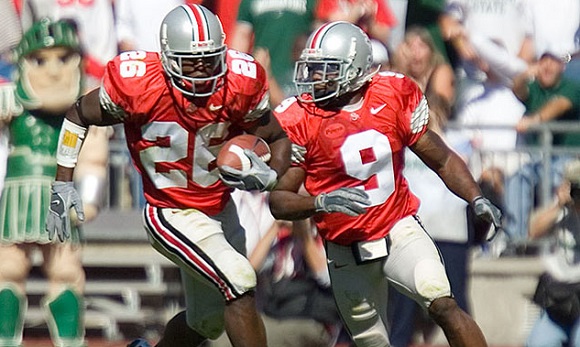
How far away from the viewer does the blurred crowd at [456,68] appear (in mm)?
9867

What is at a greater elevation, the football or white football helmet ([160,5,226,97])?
white football helmet ([160,5,226,97])

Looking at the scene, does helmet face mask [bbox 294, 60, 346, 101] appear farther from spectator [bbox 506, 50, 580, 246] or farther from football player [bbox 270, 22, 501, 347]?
spectator [bbox 506, 50, 580, 246]

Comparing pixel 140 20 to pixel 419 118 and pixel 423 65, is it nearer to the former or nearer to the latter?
pixel 423 65

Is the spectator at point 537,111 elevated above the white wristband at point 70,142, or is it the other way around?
the white wristband at point 70,142

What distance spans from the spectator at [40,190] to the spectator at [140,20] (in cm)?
66

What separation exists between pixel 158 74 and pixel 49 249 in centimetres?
225

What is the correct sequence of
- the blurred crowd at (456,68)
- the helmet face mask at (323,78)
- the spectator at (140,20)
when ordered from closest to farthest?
the helmet face mask at (323,78) → the blurred crowd at (456,68) → the spectator at (140,20)

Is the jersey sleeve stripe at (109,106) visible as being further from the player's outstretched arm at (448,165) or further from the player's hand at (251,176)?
the player's outstretched arm at (448,165)

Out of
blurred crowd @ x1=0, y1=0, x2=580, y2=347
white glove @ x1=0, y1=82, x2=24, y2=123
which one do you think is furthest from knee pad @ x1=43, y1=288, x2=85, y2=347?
white glove @ x1=0, y1=82, x2=24, y2=123

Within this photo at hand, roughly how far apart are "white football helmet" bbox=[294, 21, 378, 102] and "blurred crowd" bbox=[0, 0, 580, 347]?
203 centimetres

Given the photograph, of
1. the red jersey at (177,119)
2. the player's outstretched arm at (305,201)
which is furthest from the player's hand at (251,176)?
the red jersey at (177,119)

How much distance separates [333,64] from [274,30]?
260 centimetres

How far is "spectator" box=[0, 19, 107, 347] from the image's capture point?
930cm

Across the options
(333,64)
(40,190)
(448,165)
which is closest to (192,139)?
(333,64)
